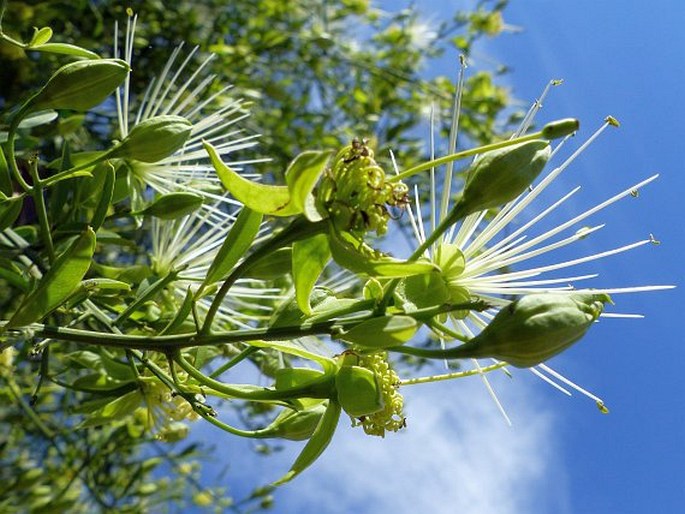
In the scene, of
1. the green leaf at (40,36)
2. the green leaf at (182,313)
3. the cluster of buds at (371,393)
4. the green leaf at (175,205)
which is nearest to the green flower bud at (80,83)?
the green leaf at (40,36)

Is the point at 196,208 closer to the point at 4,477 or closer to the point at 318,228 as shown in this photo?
the point at 318,228

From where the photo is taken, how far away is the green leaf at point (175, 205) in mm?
896

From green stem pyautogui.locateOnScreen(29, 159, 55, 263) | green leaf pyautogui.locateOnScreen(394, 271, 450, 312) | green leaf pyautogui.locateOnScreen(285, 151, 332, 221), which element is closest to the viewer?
green leaf pyautogui.locateOnScreen(285, 151, 332, 221)

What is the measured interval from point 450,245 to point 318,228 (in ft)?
0.44

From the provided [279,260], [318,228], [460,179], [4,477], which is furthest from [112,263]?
[318,228]

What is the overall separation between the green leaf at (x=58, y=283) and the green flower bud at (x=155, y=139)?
0.61ft

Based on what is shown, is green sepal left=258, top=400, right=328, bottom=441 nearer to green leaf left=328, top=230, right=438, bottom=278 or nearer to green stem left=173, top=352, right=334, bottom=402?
green stem left=173, top=352, right=334, bottom=402

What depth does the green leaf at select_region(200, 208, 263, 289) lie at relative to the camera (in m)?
0.63

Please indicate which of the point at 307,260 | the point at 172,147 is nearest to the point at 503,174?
the point at 307,260

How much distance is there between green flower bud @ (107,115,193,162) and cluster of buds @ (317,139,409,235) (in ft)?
0.91

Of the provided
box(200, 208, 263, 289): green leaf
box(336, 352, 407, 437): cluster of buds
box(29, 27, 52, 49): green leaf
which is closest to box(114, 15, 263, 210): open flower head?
box(29, 27, 52, 49): green leaf

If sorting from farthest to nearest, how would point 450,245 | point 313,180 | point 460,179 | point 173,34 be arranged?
point 460,179 → point 173,34 → point 450,245 → point 313,180

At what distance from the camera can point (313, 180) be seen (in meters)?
0.53

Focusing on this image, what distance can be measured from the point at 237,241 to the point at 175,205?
0.95 ft
